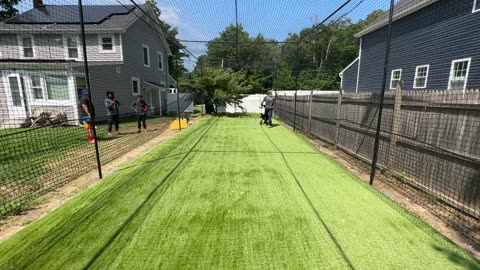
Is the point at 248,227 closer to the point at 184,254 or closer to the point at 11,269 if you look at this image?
the point at 184,254

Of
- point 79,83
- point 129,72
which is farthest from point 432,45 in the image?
point 79,83

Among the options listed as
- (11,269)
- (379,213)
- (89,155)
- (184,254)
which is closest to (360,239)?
(379,213)

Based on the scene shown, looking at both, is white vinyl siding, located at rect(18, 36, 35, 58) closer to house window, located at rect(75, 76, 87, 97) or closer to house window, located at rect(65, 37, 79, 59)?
house window, located at rect(65, 37, 79, 59)

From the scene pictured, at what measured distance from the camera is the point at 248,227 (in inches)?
111

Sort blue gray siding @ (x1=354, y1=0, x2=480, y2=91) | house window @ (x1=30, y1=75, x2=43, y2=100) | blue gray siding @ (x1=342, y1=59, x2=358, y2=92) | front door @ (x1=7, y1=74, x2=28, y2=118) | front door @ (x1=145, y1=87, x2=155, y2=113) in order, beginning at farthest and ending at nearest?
front door @ (x1=145, y1=87, x2=155, y2=113)
blue gray siding @ (x1=342, y1=59, x2=358, y2=92)
front door @ (x1=7, y1=74, x2=28, y2=118)
house window @ (x1=30, y1=75, x2=43, y2=100)
blue gray siding @ (x1=354, y1=0, x2=480, y2=91)

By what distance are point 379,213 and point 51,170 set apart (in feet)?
18.7

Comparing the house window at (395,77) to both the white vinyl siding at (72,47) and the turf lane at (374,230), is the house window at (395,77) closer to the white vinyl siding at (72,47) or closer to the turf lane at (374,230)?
the turf lane at (374,230)

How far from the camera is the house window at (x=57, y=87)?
1134 centimetres

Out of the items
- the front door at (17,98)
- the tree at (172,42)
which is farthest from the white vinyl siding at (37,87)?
the tree at (172,42)

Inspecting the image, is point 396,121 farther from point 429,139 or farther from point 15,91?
point 15,91

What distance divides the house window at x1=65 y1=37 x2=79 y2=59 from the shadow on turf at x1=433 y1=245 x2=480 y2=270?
16.3 meters

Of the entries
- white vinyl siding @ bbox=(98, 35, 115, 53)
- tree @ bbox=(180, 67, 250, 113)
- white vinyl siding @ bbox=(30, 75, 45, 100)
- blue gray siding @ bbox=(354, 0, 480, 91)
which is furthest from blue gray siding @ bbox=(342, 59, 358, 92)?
white vinyl siding @ bbox=(30, 75, 45, 100)

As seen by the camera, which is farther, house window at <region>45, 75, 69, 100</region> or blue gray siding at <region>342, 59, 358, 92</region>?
blue gray siding at <region>342, 59, 358, 92</region>

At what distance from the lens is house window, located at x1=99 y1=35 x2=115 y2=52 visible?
14414mm
